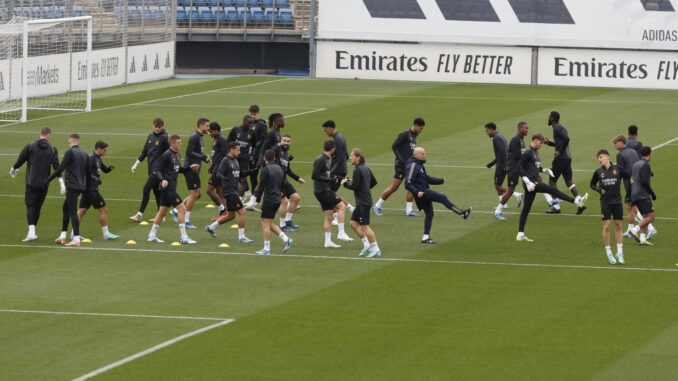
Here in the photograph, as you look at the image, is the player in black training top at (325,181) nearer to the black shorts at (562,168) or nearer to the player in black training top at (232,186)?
the player in black training top at (232,186)

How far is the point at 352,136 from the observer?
3634cm

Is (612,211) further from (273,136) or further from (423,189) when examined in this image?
(273,136)

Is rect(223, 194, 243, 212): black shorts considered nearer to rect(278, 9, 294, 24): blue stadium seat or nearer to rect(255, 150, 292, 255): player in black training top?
rect(255, 150, 292, 255): player in black training top

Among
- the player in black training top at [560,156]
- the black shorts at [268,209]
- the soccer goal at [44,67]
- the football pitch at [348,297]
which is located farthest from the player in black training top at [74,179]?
the soccer goal at [44,67]

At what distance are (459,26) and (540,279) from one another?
34.6 m

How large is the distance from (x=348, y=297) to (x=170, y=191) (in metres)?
5.49

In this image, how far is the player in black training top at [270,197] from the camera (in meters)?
20.5

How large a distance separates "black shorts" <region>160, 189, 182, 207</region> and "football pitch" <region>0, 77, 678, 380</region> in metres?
0.70

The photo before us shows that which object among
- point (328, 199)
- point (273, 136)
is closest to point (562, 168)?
point (273, 136)

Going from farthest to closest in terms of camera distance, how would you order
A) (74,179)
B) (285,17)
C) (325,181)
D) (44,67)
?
(285,17) < (44,67) < (325,181) < (74,179)

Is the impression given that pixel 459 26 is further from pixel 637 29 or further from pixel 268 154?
pixel 268 154

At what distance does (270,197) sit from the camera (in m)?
20.6

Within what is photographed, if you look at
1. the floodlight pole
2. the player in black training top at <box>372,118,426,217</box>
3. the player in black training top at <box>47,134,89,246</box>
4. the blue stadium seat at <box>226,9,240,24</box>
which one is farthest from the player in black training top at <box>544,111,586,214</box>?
the blue stadium seat at <box>226,9,240,24</box>

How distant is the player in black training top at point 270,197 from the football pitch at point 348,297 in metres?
0.29
